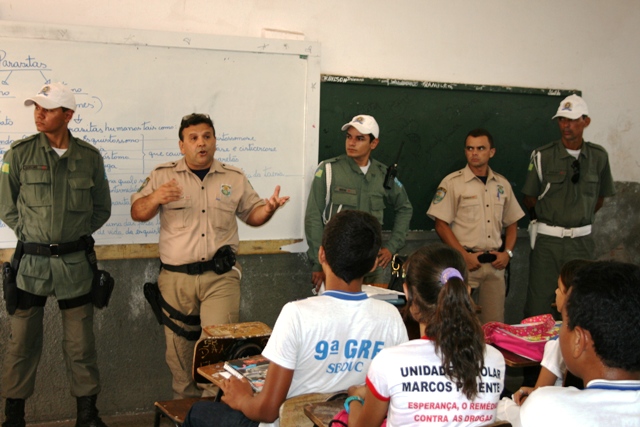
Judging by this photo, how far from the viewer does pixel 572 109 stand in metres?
4.63

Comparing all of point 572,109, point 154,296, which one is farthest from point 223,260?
point 572,109

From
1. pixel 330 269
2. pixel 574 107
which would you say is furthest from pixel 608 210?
pixel 330 269

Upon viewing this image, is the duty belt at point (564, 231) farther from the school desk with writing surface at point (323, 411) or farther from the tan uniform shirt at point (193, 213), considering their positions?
the school desk with writing surface at point (323, 411)

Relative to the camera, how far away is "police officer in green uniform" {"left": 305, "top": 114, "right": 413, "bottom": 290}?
4.16 m

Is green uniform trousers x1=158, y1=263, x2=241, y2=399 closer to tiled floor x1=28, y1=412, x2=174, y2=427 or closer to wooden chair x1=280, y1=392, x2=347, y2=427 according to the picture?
tiled floor x1=28, y1=412, x2=174, y2=427

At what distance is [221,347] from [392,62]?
276 centimetres

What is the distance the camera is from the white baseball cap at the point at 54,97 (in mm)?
3395

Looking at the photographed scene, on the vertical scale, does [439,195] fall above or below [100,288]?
above

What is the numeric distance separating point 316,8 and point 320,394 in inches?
117

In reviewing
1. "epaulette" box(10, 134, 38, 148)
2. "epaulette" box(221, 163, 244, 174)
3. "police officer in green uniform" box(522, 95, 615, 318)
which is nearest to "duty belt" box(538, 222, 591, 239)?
"police officer in green uniform" box(522, 95, 615, 318)

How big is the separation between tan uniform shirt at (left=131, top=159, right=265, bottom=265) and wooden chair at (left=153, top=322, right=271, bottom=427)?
0.99m

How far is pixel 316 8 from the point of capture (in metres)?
4.37

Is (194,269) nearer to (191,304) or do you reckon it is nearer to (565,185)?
(191,304)

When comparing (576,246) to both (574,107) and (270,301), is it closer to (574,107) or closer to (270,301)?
(574,107)
